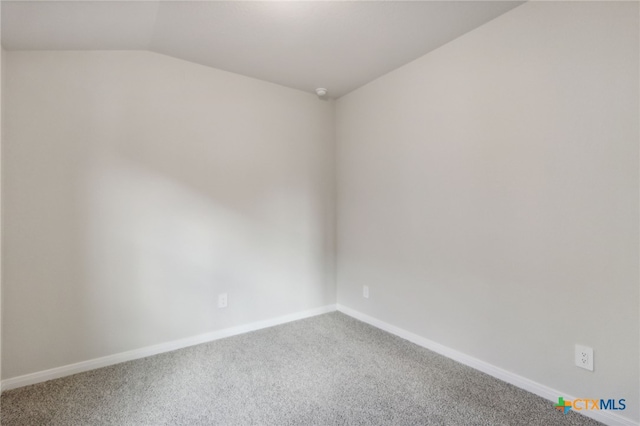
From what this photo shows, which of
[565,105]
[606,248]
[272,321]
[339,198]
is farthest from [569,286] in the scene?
[272,321]

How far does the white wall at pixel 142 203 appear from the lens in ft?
6.26

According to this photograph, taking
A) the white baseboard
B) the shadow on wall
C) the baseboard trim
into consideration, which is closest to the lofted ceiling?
the shadow on wall

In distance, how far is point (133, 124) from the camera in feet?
7.25

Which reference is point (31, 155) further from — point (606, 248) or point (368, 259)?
point (606, 248)

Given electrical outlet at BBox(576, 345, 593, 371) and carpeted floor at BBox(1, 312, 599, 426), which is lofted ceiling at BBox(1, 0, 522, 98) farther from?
carpeted floor at BBox(1, 312, 599, 426)

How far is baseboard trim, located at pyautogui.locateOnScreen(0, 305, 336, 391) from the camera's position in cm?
190

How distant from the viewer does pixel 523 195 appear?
1.81 meters

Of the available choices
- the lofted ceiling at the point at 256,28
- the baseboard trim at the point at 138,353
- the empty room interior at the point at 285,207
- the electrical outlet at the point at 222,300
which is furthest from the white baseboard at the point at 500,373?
the lofted ceiling at the point at 256,28

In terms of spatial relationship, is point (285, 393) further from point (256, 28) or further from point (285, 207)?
point (256, 28)

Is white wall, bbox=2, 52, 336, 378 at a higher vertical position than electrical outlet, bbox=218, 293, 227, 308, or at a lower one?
higher

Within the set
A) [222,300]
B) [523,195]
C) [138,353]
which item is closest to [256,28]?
[523,195]

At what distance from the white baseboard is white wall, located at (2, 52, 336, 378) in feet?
3.19

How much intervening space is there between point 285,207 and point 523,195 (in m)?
1.93

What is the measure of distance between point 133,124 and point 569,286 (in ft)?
9.71
